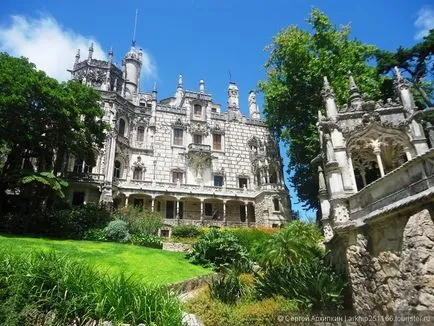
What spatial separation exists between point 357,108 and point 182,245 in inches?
615

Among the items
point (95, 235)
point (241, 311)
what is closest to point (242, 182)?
point (95, 235)

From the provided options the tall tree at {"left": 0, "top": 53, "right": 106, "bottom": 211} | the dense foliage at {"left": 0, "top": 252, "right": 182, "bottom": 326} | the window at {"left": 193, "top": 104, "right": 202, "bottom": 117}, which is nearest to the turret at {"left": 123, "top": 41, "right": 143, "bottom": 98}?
the window at {"left": 193, "top": 104, "right": 202, "bottom": 117}

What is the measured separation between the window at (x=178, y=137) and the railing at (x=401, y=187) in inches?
1114

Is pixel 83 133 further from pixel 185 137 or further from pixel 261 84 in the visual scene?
pixel 261 84

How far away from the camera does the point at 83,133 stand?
26031mm

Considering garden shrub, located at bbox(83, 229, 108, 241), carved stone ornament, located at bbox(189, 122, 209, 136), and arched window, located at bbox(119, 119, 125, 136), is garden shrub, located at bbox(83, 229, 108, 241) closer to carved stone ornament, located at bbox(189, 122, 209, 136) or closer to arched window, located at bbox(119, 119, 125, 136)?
arched window, located at bbox(119, 119, 125, 136)

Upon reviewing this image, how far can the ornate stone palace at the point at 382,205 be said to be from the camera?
6.04m

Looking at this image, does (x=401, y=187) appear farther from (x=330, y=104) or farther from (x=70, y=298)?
(x=70, y=298)

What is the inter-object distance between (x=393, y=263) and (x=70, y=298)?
23.9 feet

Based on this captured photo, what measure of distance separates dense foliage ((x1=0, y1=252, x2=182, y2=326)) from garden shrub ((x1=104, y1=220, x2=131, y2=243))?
48.8ft

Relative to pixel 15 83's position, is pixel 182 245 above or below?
below

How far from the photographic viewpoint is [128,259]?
624 inches

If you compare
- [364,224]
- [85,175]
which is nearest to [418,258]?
[364,224]

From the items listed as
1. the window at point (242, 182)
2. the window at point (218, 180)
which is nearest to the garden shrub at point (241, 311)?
the window at point (218, 180)
